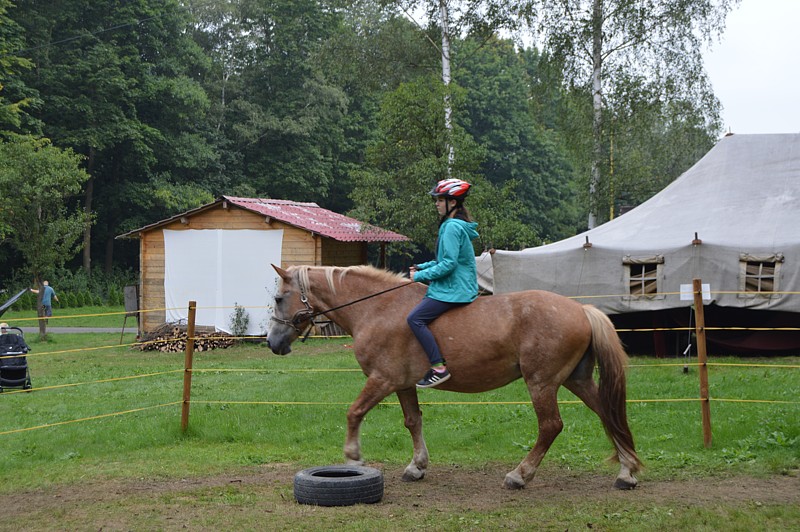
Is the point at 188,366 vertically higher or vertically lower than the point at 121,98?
lower

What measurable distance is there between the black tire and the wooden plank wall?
15.2 meters

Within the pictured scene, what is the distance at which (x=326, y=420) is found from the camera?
9.95m

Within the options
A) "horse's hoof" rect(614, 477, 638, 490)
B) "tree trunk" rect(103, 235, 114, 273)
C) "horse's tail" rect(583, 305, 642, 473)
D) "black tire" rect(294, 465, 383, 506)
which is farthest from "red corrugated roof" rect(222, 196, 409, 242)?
"tree trunk" rect(103, 235, 114, 273)

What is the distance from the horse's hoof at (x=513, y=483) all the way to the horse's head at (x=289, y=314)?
2153mm

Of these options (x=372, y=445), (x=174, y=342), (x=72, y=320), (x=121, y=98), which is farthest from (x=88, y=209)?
(x=372, y=445)

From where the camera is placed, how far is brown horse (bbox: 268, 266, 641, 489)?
670cm

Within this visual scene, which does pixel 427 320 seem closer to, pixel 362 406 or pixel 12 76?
pixel 362 406

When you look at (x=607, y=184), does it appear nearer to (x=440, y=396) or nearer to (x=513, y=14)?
(x=513, y=14)

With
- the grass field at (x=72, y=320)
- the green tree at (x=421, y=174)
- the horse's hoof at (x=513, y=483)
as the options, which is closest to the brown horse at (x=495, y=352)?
the horse's hoof at (x=513, y=483)

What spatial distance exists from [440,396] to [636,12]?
720 inches

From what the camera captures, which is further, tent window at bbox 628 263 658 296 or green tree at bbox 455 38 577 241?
green tree at bbox 455 38 577 241

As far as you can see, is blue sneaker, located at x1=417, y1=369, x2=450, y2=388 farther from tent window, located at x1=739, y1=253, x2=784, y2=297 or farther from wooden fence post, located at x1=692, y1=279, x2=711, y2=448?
tent window, located at x1=739, y1=253, x2=784, y2=297

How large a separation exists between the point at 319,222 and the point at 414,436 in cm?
1689

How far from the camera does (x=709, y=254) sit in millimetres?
14945
